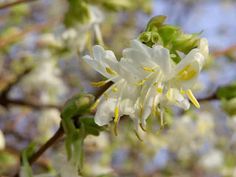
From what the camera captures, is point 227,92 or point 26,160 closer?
point 26,160

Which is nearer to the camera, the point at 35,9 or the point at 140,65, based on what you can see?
the point at 140,65

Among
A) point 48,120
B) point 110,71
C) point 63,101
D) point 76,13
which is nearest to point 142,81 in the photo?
point 110,71

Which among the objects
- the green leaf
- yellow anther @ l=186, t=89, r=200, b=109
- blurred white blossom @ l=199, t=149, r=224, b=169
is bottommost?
blurred white blossom @ l=199, t=149, r=224, b=169

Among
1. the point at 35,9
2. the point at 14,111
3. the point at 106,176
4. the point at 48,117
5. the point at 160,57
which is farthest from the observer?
the point at 35,9

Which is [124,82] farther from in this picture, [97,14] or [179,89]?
[97,14]

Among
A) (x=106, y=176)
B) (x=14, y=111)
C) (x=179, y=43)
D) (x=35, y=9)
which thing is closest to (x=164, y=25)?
(x=179, y=43)

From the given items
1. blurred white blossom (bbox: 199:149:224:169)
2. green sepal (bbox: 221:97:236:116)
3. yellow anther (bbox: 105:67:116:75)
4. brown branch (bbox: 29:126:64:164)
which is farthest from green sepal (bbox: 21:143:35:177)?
blurred white blossom (bbox: 199:149:224:169)

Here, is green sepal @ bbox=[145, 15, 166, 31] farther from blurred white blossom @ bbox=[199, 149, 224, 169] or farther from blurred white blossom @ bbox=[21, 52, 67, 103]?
blurred white blossom @ bbox=[199, 149, 224, 169]

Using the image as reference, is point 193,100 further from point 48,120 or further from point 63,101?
point 63,101
